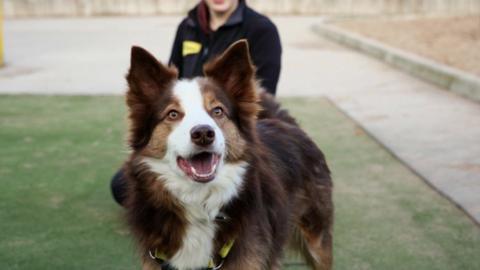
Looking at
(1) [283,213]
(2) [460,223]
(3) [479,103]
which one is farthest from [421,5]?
(1) [283,213]

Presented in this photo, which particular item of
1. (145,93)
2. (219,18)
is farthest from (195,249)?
(219,18)

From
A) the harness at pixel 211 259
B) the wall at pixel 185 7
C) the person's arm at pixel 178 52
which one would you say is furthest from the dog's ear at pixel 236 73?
the wall at pixel 185 7

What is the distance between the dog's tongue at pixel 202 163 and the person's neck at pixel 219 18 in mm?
2335

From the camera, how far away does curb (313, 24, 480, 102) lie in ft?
33.6

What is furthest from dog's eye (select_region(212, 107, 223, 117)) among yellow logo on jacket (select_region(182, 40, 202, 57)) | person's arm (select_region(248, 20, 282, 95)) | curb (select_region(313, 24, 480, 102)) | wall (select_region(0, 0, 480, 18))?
wall (select_region(0, 0, 480, 18))

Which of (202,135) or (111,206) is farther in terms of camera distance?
(111,206)

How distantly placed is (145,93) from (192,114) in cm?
39

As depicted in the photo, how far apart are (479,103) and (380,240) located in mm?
5164

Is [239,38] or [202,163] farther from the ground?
[202,163]

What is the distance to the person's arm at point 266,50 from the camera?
557 centimetres

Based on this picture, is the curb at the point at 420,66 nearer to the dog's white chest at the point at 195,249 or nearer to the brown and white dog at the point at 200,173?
the brown and white dog at the point at 200,173

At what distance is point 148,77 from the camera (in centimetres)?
366

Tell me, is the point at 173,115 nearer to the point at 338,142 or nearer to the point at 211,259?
the point at 211,259

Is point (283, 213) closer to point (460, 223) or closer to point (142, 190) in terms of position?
point (142, 190)
